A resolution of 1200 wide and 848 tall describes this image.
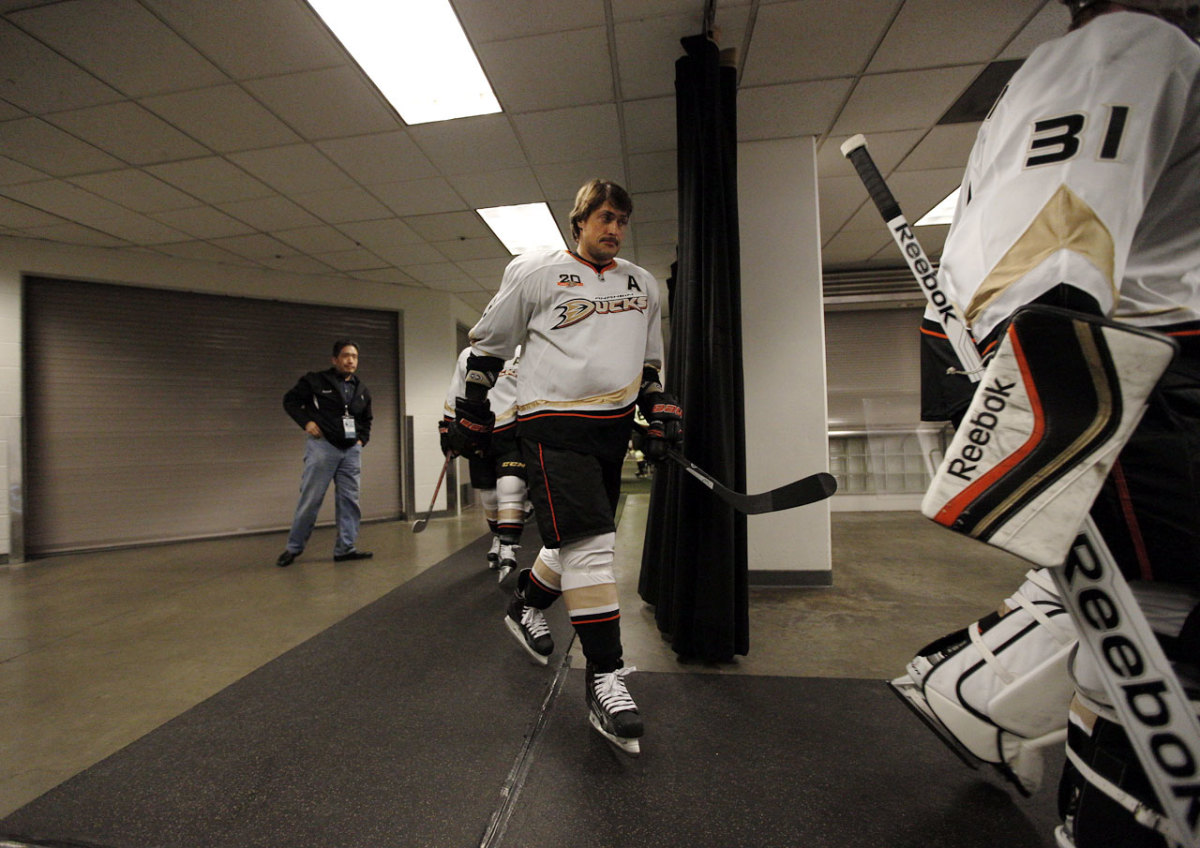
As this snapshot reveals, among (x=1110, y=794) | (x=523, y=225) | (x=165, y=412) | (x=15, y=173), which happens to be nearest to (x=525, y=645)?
(x=1110, y=794)

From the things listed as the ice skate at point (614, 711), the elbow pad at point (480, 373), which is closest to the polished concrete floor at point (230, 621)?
the ice skate at point (614, 711)

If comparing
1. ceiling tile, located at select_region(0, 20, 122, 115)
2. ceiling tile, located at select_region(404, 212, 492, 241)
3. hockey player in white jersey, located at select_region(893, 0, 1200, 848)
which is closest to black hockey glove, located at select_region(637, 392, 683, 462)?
hockey player in white jersey, located at select_region(893, 0, 1200, 848)

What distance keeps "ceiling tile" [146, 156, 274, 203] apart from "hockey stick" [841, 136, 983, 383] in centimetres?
385

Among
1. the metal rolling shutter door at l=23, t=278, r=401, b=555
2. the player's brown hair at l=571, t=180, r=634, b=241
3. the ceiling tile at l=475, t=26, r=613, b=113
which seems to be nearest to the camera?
the player's brown hair at l=571, t=180, r=634, b=241

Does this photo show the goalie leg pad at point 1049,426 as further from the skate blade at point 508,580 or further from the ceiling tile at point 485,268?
the ceiling tile at point 485,268

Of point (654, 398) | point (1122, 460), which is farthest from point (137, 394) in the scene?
point (1122, 460)

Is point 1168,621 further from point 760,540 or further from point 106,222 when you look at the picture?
point 106,222

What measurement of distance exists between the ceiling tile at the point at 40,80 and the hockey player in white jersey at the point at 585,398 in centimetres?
281

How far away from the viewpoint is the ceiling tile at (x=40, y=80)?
2.21 meters

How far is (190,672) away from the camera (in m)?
1.72

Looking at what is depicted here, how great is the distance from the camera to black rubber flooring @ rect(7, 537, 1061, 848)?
3.11 feet

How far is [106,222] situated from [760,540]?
18.2 ft

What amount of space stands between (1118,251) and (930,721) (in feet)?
3.32

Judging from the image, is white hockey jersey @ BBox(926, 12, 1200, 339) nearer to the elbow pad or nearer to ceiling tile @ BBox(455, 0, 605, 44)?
the elbow pad
